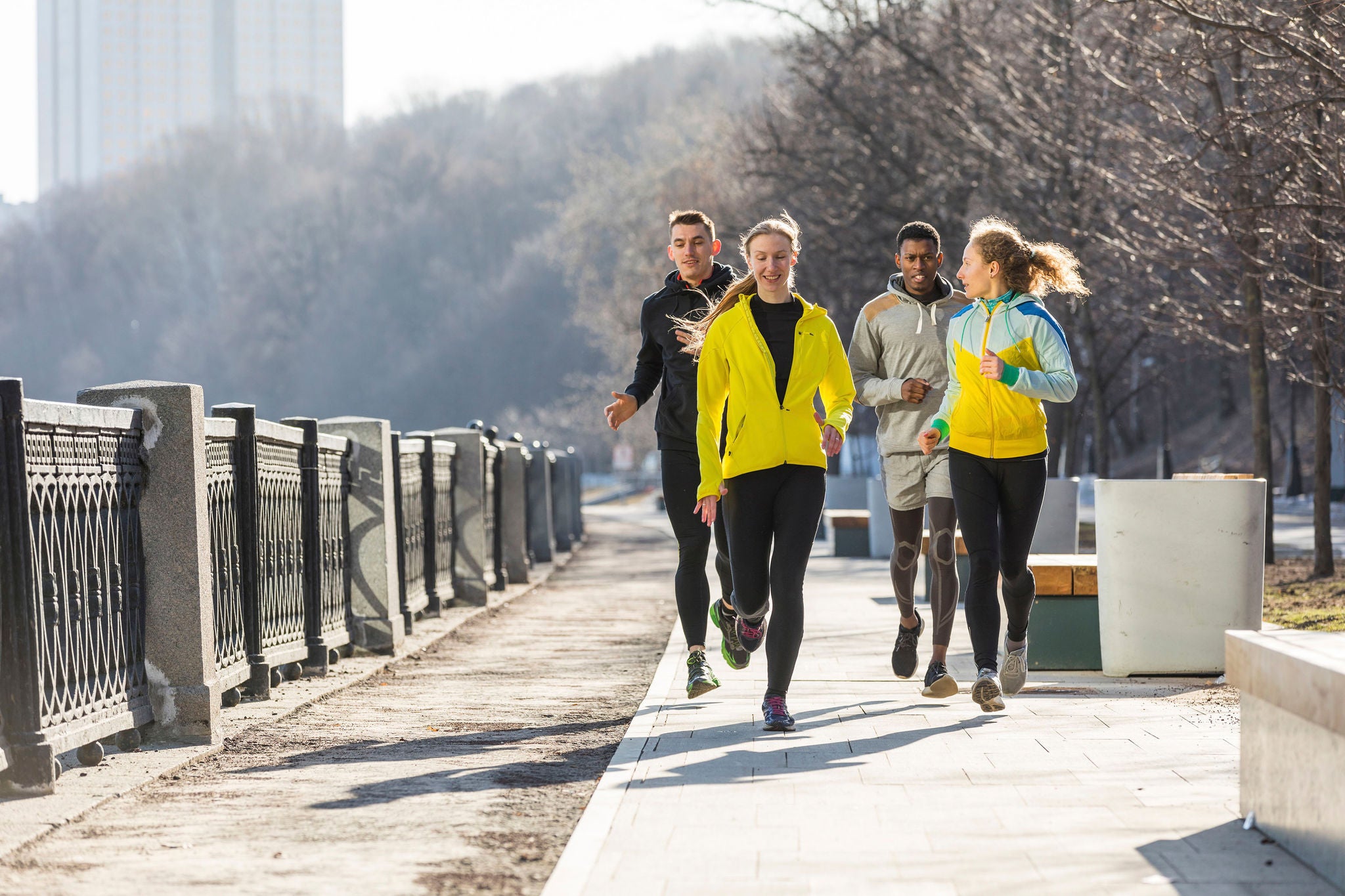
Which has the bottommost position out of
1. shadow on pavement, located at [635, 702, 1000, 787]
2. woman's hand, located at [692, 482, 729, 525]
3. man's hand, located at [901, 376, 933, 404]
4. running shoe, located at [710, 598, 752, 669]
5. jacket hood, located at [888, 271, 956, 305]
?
shadow on pavement, located at [635, 702, 1000, 787]

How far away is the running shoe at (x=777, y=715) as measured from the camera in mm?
6352

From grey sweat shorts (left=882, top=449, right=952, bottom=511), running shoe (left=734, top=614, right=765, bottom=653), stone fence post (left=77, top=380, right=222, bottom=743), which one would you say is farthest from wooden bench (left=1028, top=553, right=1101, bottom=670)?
stone fence post (left=77, top=380, right=222, bottom=743)

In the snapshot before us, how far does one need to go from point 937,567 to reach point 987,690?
774 millimetres

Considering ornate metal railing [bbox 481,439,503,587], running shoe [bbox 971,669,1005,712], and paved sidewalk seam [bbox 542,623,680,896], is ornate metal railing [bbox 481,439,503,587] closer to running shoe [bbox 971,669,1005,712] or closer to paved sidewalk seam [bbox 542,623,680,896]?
paved sidewalk seam [bbox 542,623,680,896]

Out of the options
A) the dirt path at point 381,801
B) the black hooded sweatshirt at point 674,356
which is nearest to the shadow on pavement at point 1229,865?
the dirt path at point 381,801

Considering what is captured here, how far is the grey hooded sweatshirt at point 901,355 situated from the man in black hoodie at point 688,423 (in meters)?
0.69

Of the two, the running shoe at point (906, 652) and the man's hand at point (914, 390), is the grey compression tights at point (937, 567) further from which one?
the man's hand at point (914, 390)

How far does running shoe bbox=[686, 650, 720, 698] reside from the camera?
702 cm

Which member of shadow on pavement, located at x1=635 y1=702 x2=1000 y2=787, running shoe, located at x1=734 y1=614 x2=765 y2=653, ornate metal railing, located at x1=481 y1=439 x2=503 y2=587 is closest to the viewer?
shadow on pavement, located at x1=635 y1=702 x2=1000 y2=787

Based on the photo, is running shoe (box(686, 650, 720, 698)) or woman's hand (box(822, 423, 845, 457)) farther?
running shoe (box(686, 650, 720, 698))

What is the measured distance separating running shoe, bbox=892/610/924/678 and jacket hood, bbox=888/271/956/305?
1386 millimetres

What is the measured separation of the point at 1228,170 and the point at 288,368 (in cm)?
11188

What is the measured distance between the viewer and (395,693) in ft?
28.3

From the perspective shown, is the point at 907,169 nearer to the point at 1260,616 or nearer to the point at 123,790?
the point at 1260,616
